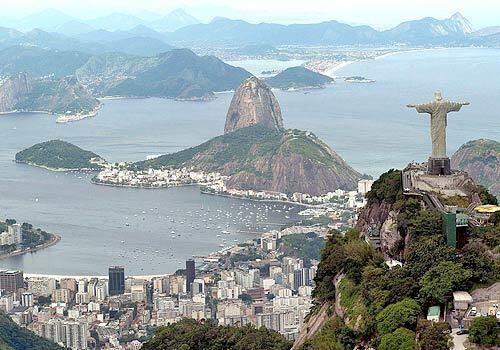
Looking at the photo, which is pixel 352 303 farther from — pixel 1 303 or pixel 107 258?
pixel 107 258

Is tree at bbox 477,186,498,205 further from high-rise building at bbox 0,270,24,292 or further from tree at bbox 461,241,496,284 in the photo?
high-rise building at bbox 0,270,24,292

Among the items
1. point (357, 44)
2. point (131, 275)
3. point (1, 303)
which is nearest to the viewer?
point (1, 303)

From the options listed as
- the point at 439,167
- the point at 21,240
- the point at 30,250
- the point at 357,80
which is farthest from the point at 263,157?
the point at 357,80

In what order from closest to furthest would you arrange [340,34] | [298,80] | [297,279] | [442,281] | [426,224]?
[442,281], [426,224], [297,279], [298,80], [340,34]

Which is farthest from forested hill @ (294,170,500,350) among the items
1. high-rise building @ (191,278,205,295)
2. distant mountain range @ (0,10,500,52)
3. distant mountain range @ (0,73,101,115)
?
distant mountain range @ (0,10,500,52)

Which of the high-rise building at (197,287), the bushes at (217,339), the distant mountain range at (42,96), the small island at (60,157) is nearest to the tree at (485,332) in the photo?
the bushes at (217,339)

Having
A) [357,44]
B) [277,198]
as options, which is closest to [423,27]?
[357,44]

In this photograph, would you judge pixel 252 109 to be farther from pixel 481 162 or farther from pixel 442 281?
pixel 442 281
